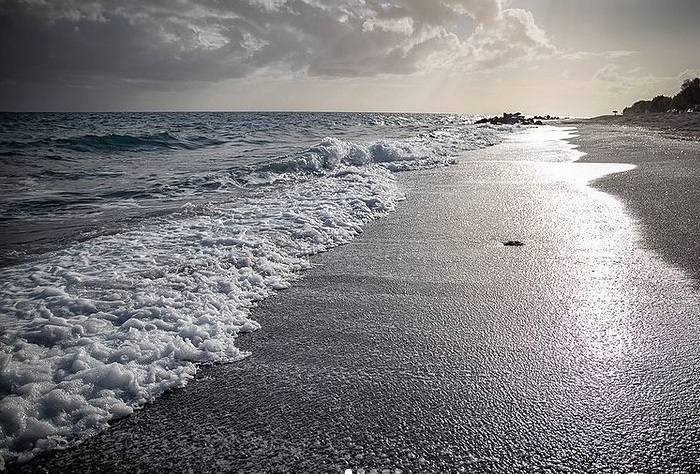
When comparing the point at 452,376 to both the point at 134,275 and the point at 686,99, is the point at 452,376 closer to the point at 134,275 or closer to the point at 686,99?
the point at 134,275

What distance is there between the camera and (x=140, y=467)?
6.50 feet

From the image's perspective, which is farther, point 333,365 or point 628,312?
point 628,312

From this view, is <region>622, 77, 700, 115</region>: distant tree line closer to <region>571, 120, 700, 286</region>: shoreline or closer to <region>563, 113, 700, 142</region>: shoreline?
<region>563, 113, 700, 142</region>: shoreline

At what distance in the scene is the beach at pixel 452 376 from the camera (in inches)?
79.1

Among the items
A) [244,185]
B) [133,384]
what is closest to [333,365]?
[133,384]

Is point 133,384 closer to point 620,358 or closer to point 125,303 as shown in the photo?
point 125,303

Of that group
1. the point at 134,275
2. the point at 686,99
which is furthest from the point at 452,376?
the point at 686,99

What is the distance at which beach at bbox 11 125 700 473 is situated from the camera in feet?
6.59

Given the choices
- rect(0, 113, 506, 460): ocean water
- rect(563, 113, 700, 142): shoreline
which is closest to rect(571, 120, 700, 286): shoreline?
rect(0, 113, 506, 460): ocean water

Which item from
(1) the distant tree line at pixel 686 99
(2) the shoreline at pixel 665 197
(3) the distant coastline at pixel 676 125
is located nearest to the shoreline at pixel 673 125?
(3) the distant coastline at pixel 676 125

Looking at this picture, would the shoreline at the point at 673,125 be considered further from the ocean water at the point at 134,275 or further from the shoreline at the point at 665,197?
the ocean water at the point at 134,275

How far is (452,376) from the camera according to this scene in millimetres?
2648

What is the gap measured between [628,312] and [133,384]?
365 cm

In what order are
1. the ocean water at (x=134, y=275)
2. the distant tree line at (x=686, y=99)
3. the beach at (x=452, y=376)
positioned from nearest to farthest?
the beach at (x=452, y=376) < the ocean water at (x=134, y=275) < the distant tree line at (x=686, y=99)
